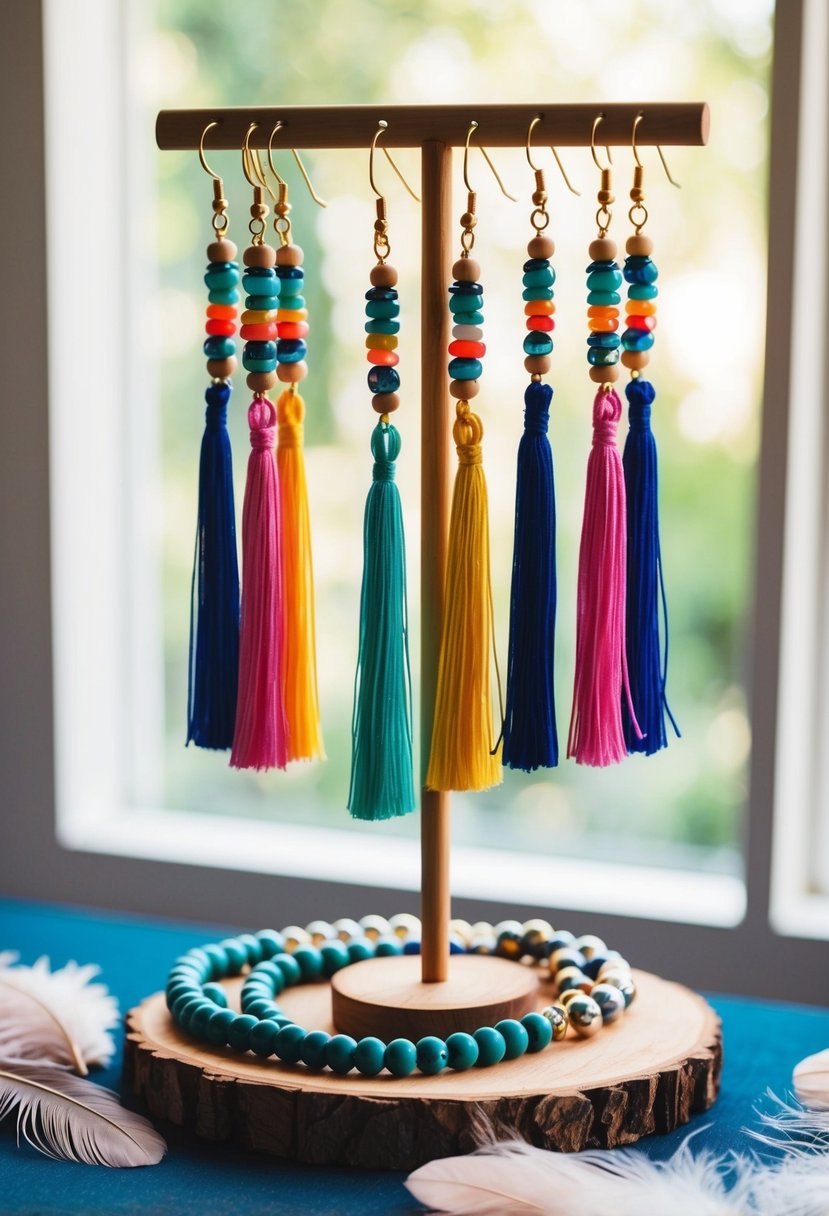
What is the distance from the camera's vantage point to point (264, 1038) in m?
0.85

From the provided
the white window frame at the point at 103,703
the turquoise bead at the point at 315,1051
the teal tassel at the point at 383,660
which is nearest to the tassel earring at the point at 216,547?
the teal tassel at the point at 383,660

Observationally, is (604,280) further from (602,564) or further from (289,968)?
(289,968)

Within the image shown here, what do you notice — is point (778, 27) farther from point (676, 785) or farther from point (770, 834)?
point (676, 785)

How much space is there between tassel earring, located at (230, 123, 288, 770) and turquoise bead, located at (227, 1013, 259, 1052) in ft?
0.52

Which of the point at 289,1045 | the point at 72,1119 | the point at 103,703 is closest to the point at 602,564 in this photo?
the point at 289,1045

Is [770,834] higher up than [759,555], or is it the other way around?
[759,555]

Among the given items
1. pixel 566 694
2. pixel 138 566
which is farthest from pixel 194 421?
pixel 566 694

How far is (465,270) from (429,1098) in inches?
19.2

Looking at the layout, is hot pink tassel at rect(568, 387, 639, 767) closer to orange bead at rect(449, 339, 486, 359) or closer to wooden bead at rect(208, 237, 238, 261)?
orange bead at rect(449, 339, 486, 359)

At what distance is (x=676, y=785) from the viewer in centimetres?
154

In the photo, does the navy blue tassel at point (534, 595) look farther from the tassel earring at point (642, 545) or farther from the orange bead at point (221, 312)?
the orange bead at point (221, 312)

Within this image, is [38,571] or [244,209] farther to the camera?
[244,209]

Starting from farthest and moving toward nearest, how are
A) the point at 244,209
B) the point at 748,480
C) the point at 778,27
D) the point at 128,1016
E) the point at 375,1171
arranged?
the point at 244,209
the point at 748,480
the point at 778,27
the point at 128,1016
the point at 375,1171

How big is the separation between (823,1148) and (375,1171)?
27cm
